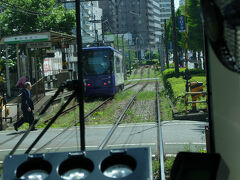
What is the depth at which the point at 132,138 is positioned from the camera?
9141mm

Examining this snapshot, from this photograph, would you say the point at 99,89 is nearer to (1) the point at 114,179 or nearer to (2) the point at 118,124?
(2) the point at 118,124

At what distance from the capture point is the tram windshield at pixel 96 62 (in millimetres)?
20203

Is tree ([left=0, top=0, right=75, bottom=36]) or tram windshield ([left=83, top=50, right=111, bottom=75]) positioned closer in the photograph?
tram windshield ([left=83, top=50, right=111, bottom=75])

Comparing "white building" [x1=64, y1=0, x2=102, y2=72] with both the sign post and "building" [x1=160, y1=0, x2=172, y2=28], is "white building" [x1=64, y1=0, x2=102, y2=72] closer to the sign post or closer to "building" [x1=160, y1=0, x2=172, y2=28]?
the sign post

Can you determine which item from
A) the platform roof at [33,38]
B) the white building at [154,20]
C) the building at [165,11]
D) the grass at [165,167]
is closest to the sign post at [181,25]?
the platform roof at [33,38]

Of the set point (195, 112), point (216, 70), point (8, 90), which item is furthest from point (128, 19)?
point (216, 70)

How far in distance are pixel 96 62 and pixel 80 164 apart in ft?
61.3

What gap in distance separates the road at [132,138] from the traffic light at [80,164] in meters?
4.99

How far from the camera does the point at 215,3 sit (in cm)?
154

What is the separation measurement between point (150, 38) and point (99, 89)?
349 ft

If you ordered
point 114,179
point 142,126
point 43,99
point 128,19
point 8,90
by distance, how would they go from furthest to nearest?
1. point 128,19
2. point 8,90
3. point 43,99
4. point 142,126
5. point 114,179

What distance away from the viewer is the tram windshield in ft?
66.3

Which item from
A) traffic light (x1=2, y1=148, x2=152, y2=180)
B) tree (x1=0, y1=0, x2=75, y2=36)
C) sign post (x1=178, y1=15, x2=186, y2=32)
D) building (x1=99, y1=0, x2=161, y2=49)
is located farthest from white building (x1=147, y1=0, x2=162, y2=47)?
traffic light (x1=2, y1=148, x2=152, y2=180)

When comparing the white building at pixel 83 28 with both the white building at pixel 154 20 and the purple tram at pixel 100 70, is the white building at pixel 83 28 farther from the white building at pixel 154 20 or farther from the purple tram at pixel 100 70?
the white building at pixel 154 20
